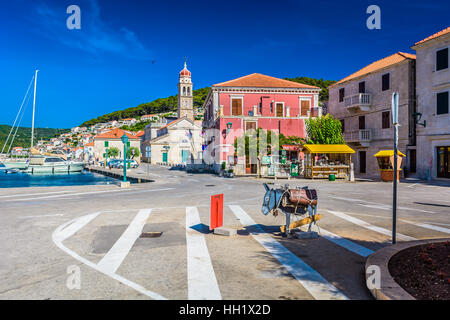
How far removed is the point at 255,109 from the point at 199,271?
105 feet

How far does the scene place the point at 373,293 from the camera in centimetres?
405

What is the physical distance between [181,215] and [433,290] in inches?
296

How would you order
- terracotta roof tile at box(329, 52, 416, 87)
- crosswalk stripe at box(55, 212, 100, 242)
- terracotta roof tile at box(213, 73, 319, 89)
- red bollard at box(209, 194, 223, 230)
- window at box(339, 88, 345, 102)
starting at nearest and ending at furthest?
crosswalk stripe at box(55, 212, 100, 242) → red bollard at box(209, 194, 223, 230) → terracotta roof tile at box(329, 52, 416, 87) → window at box(339, 88, 345, 102) → terracotta roof tile at box(213, 73, 319, 89)

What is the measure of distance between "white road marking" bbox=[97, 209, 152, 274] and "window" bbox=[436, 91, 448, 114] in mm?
24326

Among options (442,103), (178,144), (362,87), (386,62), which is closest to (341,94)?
(362,87)

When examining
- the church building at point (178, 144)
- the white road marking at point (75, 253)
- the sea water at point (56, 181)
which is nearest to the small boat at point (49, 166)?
the sea water at point (56, 181)

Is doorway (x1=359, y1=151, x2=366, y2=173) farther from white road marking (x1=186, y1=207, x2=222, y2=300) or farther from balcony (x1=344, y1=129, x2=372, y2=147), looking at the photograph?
white road marking (x1=186, y1=207, x2=222, y2=300)

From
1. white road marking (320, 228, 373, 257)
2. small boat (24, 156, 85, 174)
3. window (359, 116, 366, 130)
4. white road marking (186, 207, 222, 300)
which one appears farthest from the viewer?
small boat (24, 156, 85, 174)

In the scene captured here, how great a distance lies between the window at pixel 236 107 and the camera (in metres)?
36.8

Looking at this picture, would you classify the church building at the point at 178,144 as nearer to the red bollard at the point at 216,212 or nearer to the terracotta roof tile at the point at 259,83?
the terracotta roof tile at the point at 259,83

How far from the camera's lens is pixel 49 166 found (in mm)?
54156

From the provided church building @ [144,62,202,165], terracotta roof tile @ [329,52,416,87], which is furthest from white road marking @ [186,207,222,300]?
church building @ [144,62,202,165]

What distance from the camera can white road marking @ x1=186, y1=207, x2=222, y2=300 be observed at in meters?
4.14

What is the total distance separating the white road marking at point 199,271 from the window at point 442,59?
2518 cm
